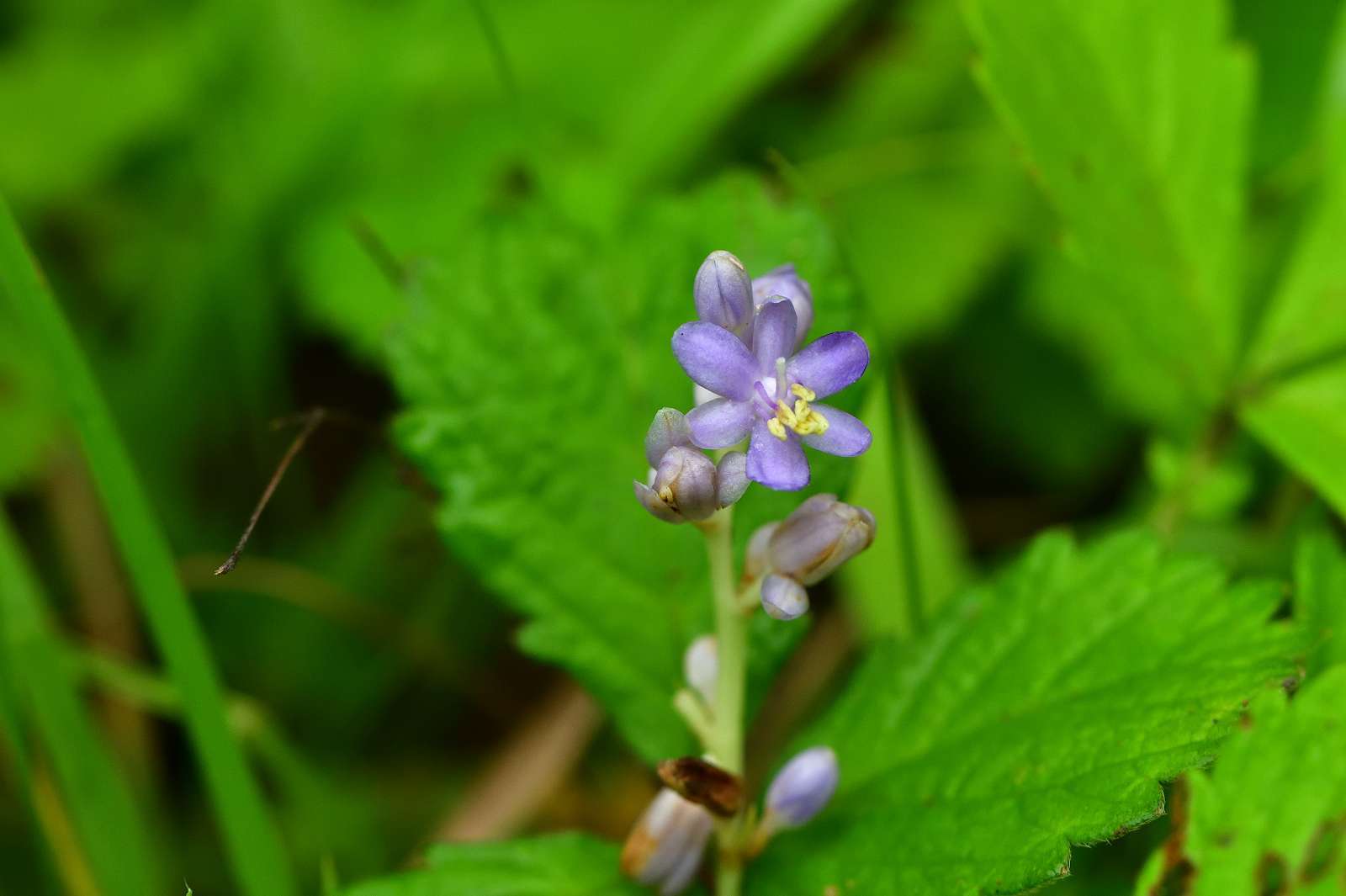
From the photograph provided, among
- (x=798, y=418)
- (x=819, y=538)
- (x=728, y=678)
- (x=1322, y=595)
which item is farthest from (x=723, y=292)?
(x=1322, y=595)

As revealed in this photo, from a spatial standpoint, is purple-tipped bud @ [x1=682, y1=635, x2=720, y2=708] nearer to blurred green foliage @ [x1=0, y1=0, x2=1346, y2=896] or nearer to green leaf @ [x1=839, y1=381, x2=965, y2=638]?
blurred green foliage @ [x1=0, y1=0, x2=1346, y2=896]

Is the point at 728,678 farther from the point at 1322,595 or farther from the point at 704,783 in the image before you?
the point at 1322,595

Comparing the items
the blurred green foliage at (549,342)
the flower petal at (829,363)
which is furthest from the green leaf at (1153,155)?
the flower petal at (829,363)

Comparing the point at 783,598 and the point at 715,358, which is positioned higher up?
the point at 715,358

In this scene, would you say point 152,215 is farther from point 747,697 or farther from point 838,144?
point 747,697

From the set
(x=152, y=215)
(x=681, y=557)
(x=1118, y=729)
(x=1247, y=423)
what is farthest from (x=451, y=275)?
(x=152, y=215)
